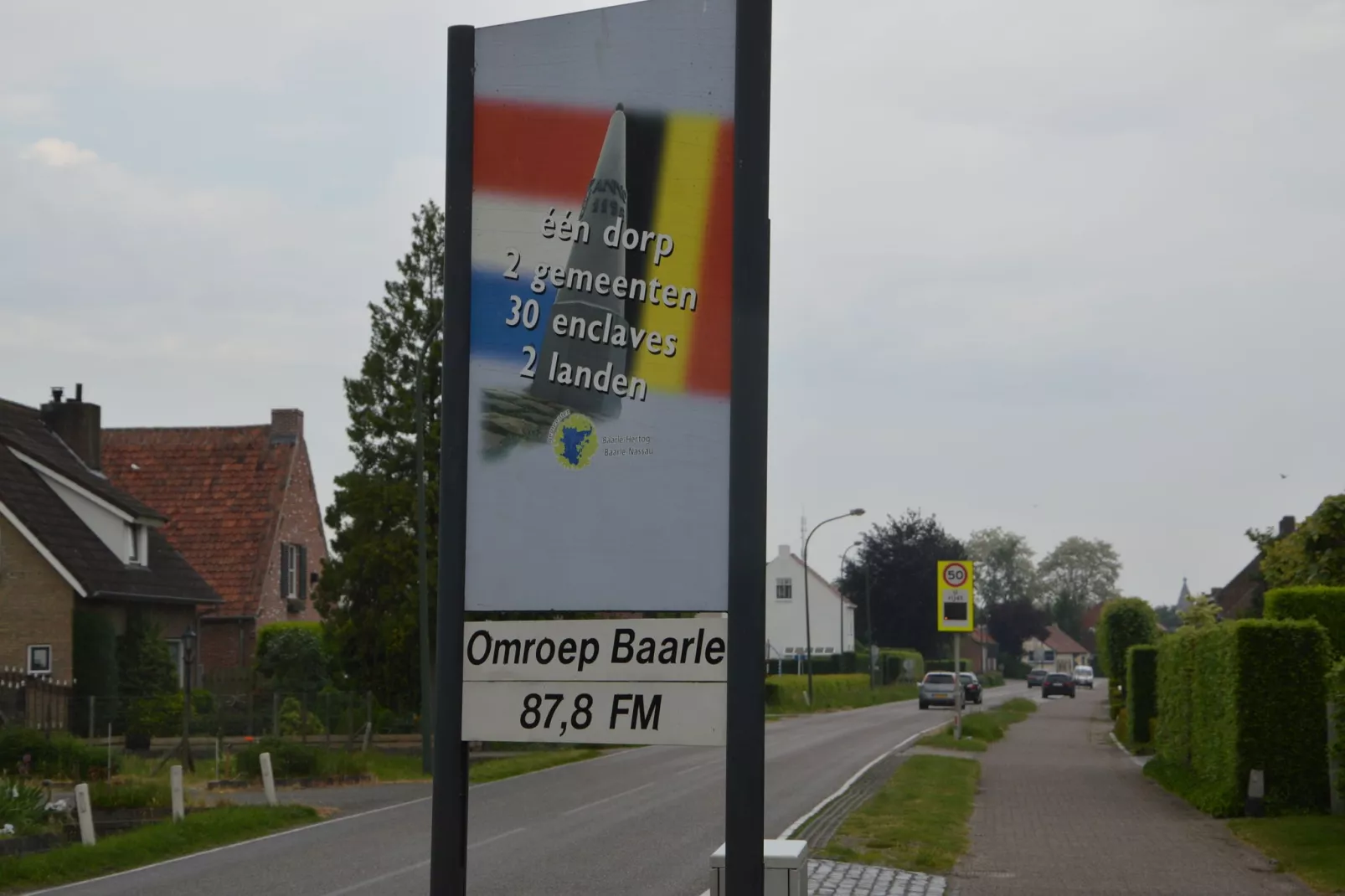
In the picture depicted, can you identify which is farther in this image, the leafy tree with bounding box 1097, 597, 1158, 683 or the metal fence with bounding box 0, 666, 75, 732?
the leafy tree with bounding box 1097, 597, 1158, 683

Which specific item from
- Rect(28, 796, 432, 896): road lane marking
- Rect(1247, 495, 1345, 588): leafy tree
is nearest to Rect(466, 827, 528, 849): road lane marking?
Result: Rect(28, 796, 432, 896): road lane marking

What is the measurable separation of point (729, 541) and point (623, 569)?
51 centimetres

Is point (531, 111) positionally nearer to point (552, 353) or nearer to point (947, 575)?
point (552, 353)

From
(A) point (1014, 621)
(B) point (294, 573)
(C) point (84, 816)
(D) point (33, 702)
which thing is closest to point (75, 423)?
(B) point (294, 573)

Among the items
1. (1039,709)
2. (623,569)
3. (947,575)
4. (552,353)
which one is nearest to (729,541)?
(623,569)

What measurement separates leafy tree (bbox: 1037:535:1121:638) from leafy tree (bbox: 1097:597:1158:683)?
13164cm

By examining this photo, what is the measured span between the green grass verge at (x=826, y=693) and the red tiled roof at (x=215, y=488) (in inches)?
810

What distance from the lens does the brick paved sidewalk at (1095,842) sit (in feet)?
45.7

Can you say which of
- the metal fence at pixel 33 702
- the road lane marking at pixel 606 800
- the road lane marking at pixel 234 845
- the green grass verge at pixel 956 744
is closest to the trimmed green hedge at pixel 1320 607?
the road lane marking at pixel 606 800

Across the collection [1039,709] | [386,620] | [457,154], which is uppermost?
[457,154]

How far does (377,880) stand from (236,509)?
126ft

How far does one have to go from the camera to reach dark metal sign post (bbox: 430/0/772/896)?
21.5 ft

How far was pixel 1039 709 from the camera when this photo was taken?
65.4 m

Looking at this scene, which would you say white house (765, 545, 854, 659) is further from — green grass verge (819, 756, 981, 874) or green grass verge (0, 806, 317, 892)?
green grass verge (0, 806, 317, 892)
